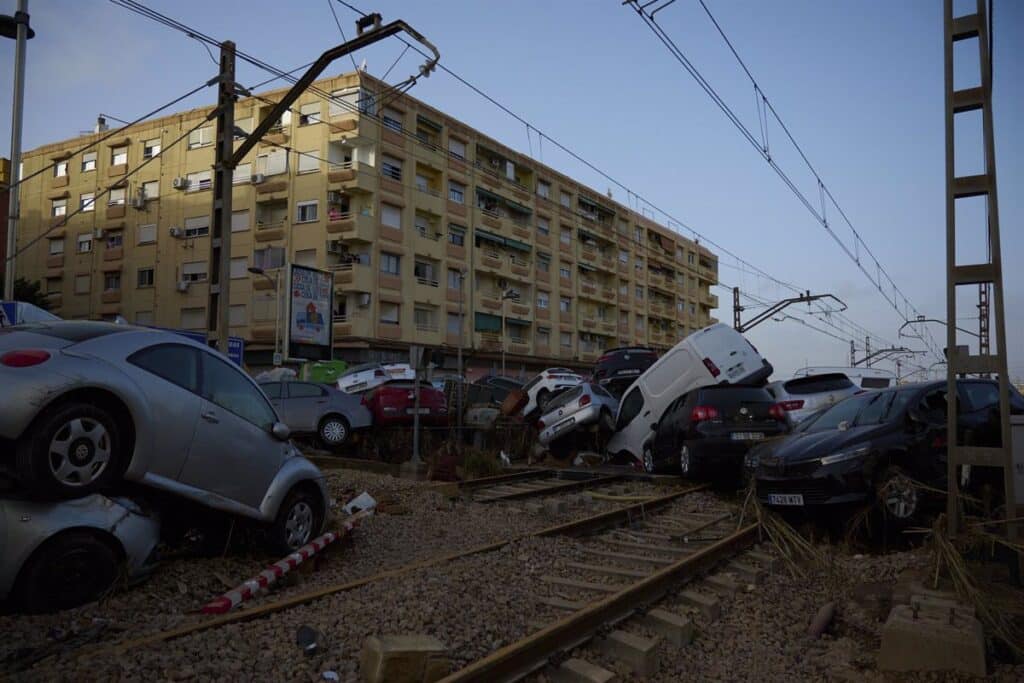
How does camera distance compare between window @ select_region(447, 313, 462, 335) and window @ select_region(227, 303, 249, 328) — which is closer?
window @ select_region(227, 303, 249, 328)

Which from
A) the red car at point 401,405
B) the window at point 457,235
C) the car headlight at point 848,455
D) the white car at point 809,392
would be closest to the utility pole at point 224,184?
the red car at point 401,405

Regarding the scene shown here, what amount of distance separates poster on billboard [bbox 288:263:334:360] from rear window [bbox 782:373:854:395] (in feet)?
45.0

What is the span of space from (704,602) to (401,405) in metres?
12.1

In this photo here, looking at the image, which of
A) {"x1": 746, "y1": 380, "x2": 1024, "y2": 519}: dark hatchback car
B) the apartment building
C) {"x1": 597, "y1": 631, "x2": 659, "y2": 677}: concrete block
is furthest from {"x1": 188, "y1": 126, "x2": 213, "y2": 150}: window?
{"x1": 597, "y1": 631, "x2": 659, "y2": 677}: concrete block

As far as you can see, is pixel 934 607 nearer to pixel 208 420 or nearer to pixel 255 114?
pixel 208 420

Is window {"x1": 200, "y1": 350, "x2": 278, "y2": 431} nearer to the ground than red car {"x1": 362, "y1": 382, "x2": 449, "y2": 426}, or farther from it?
farther from it

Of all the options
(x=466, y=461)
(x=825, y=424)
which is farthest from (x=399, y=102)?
(x=825, y=424)

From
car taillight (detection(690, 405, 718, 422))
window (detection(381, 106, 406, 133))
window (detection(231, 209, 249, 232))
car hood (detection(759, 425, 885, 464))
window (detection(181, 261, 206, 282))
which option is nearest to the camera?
car hood (detection(759, 425, 885, 464))

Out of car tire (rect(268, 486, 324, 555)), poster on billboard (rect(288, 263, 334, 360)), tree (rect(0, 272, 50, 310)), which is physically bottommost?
car tire (rect(268, 486, 324, 555))

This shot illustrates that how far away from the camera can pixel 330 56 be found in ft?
36.7

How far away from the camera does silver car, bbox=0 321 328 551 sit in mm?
4570

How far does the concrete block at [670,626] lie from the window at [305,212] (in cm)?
3703

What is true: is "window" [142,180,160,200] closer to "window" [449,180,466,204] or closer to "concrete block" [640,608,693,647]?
"window" [449,180,466,204]

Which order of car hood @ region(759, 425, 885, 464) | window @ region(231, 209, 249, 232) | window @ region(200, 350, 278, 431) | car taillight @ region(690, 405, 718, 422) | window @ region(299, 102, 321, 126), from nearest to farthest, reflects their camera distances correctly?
window @ region(200, 350, 278, 431)
car hood @ region(759, 425, 885, 464)
car taillight @ region(690, 405, 718, 422)
window @ region(299, 102, 321, 126)
window @ region(231, 209, 249, 232)
